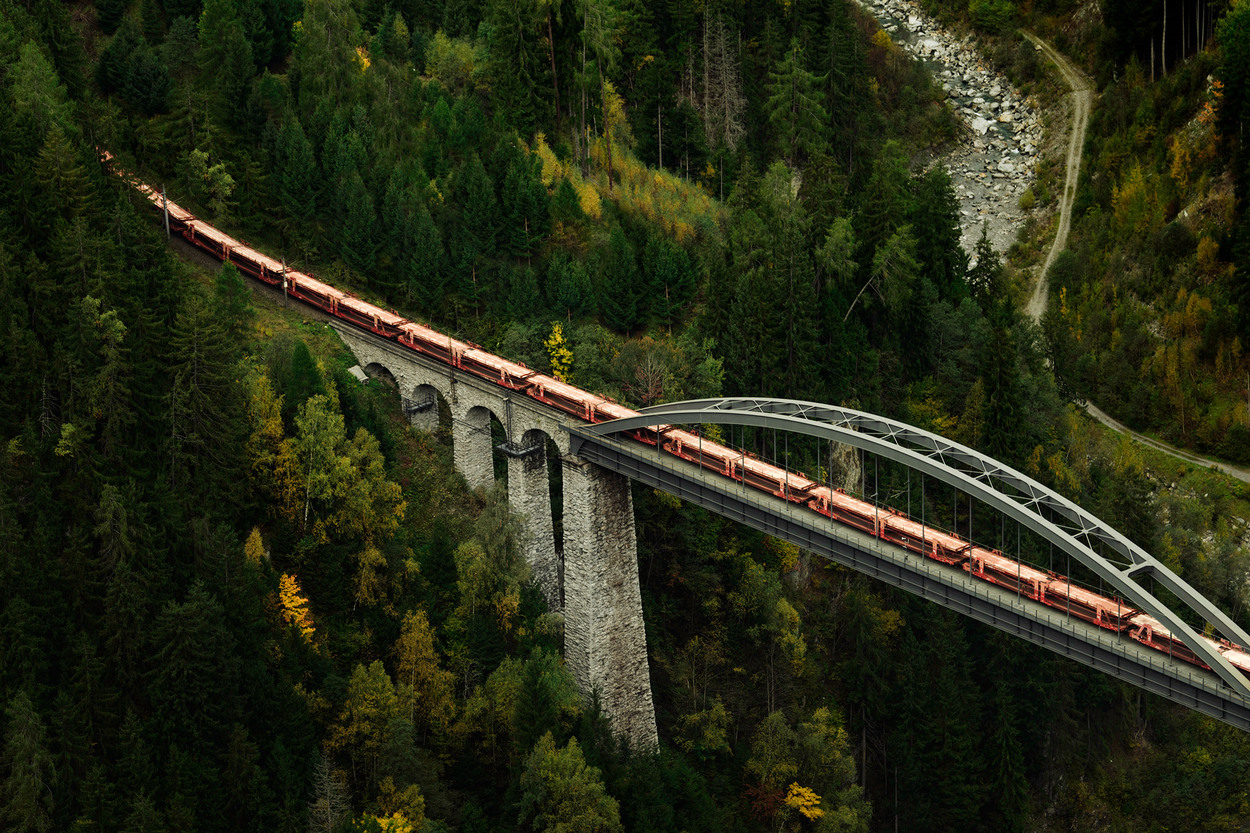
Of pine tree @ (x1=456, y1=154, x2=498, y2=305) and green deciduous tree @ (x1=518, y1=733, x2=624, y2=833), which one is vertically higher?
pine tree @ (x1=456, y1=154, x2=498, y2=305)

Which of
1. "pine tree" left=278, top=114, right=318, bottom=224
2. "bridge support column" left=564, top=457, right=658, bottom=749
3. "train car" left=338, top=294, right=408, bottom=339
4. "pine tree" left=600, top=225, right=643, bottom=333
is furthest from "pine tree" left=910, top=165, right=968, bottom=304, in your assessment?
"pine tree" left=278, top=114, right=318, bottom=224

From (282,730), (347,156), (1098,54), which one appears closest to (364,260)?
(347,156)

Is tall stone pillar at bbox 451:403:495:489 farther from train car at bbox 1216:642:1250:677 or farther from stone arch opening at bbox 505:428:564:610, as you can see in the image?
train car at bbox 1216:642:1250:677

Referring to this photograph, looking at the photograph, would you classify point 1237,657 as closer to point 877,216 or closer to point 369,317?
point 877,216

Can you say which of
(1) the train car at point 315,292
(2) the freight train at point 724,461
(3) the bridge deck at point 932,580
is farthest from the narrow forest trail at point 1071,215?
(1) the train car at point 315,292

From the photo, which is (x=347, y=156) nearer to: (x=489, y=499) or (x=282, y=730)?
(x=489, y=499)

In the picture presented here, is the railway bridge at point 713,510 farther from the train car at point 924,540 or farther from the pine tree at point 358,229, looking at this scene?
the pine tree at point 358,229

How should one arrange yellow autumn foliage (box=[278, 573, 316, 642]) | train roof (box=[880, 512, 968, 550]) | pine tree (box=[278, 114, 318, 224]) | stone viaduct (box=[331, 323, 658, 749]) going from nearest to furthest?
train roof (box=[880, 512, 968, 550]) → yellow autumn foliage (box=[278, 573, 316, 642]) → stone viaduct (box=[331, 323, 658, 749]) → pine tree (box=[278, 114, 318, 224])
